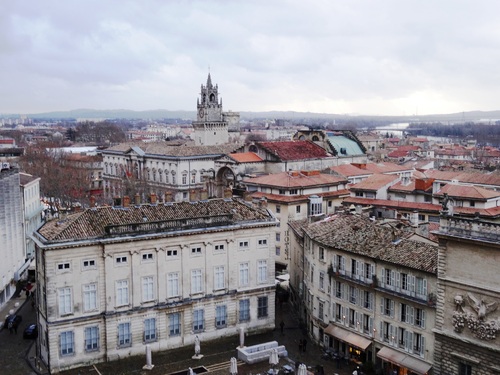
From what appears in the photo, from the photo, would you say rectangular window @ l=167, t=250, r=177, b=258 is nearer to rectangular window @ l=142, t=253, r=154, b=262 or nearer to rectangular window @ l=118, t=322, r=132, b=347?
rectangular window @ l=142, t=253, r=154, b=262

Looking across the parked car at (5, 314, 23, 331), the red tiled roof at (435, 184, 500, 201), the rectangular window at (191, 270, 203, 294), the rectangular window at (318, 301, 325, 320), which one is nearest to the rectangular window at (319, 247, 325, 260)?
the rectangular window at (318, 301, 325, 320)

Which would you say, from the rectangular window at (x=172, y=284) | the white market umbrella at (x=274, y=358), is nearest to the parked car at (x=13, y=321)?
the rectangular window at (x=172, y=284)

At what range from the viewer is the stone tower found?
148000 mm

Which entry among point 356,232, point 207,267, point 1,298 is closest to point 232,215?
point 207,267

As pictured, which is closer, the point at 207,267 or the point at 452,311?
the point at 452,311

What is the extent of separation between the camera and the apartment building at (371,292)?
40.1 m

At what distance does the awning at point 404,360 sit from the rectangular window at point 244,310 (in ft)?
42.1

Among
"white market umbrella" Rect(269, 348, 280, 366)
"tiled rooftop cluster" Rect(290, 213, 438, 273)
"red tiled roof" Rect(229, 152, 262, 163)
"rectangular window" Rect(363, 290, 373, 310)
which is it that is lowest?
"white market umbrella" Rect(269, 348, 280, 366)

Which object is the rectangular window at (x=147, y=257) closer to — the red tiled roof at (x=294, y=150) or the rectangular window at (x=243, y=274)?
the rectangular window at (x=243, y=274)

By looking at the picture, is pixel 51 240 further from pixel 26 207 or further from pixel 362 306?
pixel 26 207

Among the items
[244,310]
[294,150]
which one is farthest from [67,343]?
[294,150]

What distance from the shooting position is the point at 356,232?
157 ft

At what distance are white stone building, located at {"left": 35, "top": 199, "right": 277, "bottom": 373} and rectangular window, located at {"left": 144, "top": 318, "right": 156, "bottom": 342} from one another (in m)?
0.08

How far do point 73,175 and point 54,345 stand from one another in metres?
91.1
